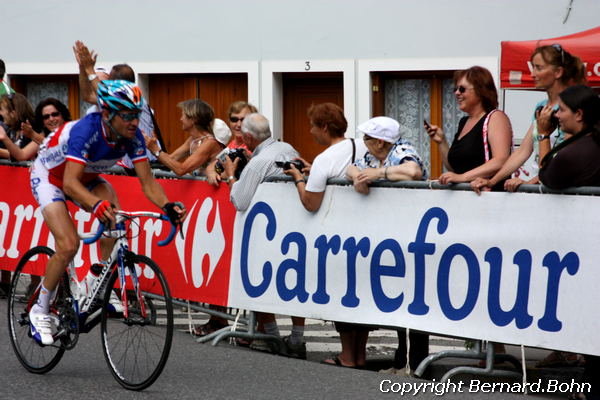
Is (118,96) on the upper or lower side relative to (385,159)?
upper

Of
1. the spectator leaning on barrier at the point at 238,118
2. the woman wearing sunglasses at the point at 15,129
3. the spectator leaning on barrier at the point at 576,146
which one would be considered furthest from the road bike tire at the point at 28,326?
the woman wearing sunglasses at the point at 15,129

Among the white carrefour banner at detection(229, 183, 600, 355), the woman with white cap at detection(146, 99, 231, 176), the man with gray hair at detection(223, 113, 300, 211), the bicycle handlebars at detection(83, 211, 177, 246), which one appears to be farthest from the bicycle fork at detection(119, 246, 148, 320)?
the woman with white cap at detection(146, 99, 231, 176)

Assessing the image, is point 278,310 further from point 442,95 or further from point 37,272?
point 442,95

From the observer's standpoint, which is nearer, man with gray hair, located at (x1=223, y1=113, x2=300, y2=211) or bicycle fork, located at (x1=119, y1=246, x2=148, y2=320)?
bicycle fork, located at (x1=119, y1=246, x2=148, y2=320)

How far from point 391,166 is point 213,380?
76.6 inches

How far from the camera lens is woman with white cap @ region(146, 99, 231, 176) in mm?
10412

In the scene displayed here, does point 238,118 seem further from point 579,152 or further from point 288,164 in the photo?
point 579,152

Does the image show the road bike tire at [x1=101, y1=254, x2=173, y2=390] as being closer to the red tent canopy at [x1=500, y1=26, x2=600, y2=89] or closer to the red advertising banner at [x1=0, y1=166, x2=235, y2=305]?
the red advertising banner at [x1=0, y1=166, x2=235, y2=305]

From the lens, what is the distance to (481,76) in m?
8.55

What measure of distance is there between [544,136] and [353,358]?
2.13m

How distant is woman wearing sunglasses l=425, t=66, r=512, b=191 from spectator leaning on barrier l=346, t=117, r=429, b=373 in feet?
0.96

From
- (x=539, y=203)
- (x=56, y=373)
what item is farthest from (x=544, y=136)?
(x=56, y=373)

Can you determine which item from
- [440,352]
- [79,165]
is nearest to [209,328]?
[440,352]

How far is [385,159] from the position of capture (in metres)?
8.62
